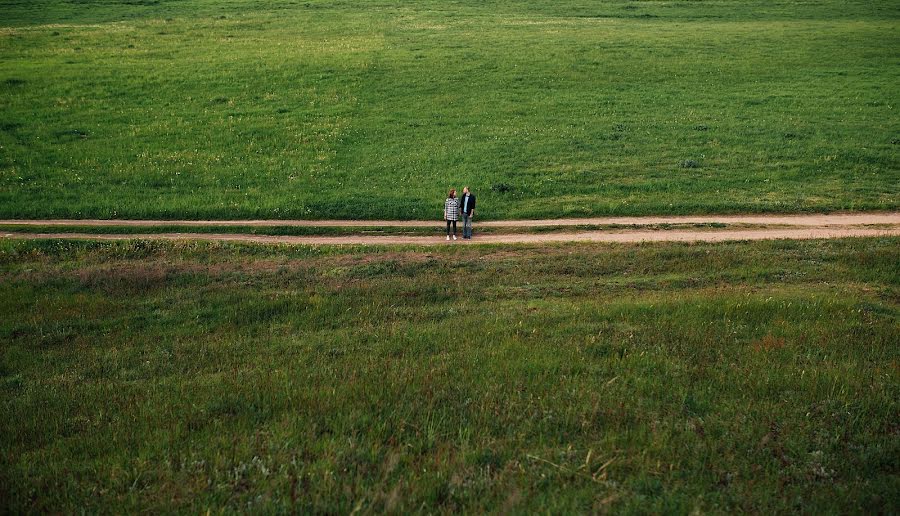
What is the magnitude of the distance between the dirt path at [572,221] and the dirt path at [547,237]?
0.98 m

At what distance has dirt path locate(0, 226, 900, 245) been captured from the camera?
24.9 m

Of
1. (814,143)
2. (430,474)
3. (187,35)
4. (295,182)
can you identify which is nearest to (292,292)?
(430,474)

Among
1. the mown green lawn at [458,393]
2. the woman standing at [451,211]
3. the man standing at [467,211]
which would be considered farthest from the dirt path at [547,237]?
the mown green lawn at [458,393]

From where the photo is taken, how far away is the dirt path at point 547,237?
24859mm

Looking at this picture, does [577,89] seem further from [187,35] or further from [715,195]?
[187,35]

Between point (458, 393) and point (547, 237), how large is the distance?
16.5m

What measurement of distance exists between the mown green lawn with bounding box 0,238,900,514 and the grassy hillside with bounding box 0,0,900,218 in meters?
12.5

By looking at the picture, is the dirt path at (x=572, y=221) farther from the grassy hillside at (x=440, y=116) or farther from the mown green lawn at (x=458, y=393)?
the mown green lawn at (x=458, y=393)

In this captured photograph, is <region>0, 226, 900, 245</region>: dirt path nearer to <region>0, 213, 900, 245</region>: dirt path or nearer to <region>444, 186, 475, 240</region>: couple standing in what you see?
<region>0, 213, 900, 245</region>: dirt path

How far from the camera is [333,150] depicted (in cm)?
3753

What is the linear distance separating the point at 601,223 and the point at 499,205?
4923mm

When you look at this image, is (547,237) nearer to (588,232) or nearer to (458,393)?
(588,232)

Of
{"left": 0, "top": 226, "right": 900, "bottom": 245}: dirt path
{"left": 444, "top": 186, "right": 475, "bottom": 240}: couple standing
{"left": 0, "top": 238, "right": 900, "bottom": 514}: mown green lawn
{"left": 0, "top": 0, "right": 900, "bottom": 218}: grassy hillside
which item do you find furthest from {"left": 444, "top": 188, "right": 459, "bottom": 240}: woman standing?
{"left": 0, "top": 238, "right": 900, "bottom": 514}: mown green lawn

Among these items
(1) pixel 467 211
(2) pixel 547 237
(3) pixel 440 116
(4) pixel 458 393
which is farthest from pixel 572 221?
(4) pixel 458 393
